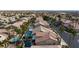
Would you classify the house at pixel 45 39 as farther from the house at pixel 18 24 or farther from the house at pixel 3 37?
the house at pixel 3 37

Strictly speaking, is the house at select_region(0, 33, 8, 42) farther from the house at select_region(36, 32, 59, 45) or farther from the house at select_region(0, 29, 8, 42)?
the house at select_region(36, 32, 59, 45)

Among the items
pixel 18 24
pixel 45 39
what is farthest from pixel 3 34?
pixel 45 39

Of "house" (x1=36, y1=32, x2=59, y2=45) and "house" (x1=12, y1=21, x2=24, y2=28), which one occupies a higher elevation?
"house" (x1=12, y1=21, x2=24, y2=28)

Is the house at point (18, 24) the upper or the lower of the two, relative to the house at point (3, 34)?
upper

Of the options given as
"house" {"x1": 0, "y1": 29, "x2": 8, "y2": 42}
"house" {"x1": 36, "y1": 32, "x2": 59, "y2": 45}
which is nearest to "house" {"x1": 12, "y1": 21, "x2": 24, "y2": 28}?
"house" {"x1": 0, "y1": 29, "x2": 8, "y2": 42}

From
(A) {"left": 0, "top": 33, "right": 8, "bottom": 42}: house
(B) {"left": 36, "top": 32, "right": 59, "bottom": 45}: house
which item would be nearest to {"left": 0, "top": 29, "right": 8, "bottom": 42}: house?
(A) {"left": 0, "top": 33, "right": 8, "bottom": 42}: house

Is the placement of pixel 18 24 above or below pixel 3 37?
above

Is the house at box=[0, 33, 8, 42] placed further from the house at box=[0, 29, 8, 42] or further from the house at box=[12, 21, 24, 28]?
the house at box=[12, 21, 24, 28]

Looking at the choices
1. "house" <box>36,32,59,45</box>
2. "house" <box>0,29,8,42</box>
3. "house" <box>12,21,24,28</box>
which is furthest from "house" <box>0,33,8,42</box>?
"house" <box>36,32,59,45</box>

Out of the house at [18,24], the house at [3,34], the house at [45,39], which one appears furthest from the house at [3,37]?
the house at [45,39]

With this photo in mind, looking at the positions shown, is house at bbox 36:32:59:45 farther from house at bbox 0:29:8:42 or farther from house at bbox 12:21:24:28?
house at bbox 0:29:8:42

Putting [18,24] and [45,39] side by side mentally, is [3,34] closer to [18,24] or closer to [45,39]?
[18,24]
